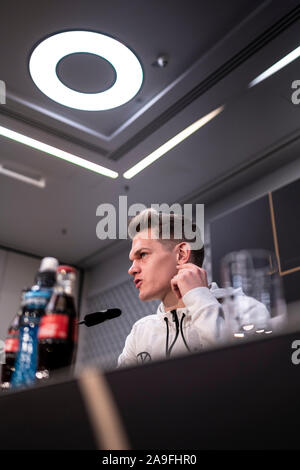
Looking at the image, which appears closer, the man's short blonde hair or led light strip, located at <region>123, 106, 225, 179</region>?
the man's short blonde hair

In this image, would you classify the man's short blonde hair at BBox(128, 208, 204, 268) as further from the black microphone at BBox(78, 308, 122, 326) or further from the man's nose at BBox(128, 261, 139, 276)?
the black microphone at BBox(78, 308, 122, 326)

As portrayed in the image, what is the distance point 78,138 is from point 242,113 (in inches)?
36.4

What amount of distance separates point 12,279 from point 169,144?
79.1 inches

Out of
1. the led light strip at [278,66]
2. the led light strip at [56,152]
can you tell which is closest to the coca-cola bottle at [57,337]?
the led light strip at [278,66]

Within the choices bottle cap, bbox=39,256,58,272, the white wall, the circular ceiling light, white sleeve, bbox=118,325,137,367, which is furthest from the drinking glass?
the white wall

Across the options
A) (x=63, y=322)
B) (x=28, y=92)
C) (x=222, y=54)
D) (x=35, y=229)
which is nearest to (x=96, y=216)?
(x=35, y=229)

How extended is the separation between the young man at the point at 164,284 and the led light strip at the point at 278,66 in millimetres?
1278

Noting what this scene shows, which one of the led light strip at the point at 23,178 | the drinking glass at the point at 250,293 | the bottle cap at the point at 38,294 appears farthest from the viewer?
the led light strip at the point at 23,178

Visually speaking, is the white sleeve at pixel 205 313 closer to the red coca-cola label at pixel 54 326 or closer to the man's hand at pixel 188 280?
the man's hand at pixel 188 280

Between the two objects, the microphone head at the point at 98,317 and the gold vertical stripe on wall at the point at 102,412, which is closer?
the gold vertical stripe on wall at the point at 102,412

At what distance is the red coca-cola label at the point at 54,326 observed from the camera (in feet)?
2.52

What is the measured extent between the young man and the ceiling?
1.14 meters

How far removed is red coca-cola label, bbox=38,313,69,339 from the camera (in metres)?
0.77

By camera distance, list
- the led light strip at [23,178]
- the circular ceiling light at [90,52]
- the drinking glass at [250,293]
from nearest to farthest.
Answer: the drinking glass at [250,293] < the circular ceiling light at [90,52] < the led light strip at [23,178]
